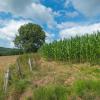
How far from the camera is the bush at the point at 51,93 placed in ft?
31.8

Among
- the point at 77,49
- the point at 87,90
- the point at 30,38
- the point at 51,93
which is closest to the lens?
the point at 87,90

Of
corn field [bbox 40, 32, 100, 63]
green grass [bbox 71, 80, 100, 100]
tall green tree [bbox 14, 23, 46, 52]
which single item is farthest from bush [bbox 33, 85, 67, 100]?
tall green tree [bbox 14, 23, 46, 52]

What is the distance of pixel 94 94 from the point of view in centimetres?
905

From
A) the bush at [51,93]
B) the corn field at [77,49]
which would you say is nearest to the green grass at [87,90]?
the bush at [51,93]

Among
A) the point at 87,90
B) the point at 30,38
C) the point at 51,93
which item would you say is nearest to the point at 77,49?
the point at 51,93

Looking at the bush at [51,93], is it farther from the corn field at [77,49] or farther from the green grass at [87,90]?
the corn field at [77,49]

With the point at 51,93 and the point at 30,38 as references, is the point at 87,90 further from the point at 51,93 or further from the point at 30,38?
the point at 30,38

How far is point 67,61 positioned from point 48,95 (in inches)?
598

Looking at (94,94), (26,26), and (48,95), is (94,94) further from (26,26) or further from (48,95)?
(26,26)

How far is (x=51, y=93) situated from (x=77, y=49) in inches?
545

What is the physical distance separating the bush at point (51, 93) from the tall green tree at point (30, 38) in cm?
5498

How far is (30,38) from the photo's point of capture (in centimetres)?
6731

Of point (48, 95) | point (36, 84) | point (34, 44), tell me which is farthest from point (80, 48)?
point (34, 44)

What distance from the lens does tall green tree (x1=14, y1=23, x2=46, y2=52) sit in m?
65.8
